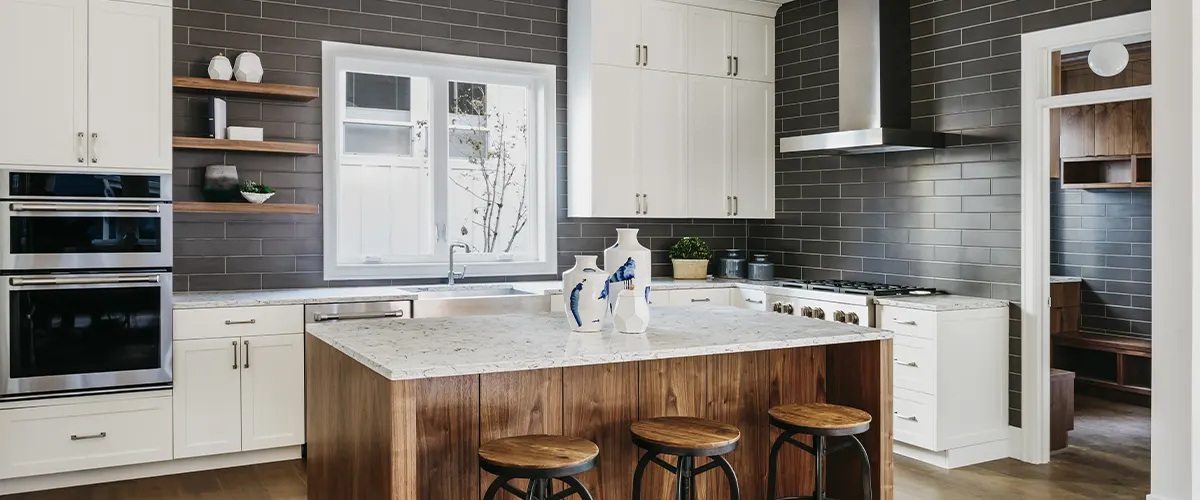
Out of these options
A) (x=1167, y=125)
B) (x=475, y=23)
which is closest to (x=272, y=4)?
(x=475, y=23)

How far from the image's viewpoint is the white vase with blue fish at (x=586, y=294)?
10.0ft

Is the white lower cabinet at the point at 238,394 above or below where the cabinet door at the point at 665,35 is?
below

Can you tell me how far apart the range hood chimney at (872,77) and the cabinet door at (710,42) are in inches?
35.5

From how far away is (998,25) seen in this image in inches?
187

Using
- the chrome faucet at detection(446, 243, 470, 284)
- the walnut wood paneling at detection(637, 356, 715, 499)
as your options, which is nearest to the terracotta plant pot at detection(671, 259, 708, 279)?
the chrome faucet at detection(446, 243, 470, 284)

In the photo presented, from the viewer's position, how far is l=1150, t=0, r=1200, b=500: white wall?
138 inches

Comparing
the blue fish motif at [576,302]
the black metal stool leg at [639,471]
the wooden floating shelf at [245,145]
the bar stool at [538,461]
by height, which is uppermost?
the wooden floating shelf at [245,145]

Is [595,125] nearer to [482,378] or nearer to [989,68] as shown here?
[989,68]

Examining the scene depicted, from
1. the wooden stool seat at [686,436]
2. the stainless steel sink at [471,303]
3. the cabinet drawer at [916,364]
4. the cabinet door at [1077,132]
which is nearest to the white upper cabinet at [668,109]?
the stainless steel sink at [471,303]

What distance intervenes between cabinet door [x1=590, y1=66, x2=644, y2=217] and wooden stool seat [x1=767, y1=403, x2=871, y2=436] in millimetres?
2599

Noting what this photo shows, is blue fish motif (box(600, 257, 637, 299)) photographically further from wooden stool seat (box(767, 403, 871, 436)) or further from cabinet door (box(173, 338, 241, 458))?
cabinet door (box(173, 338, 241, 458))

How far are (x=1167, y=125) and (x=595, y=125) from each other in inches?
118

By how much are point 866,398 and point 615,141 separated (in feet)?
8.95

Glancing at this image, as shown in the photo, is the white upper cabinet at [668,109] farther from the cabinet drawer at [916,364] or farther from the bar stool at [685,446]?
the bar stool at [685,446]
